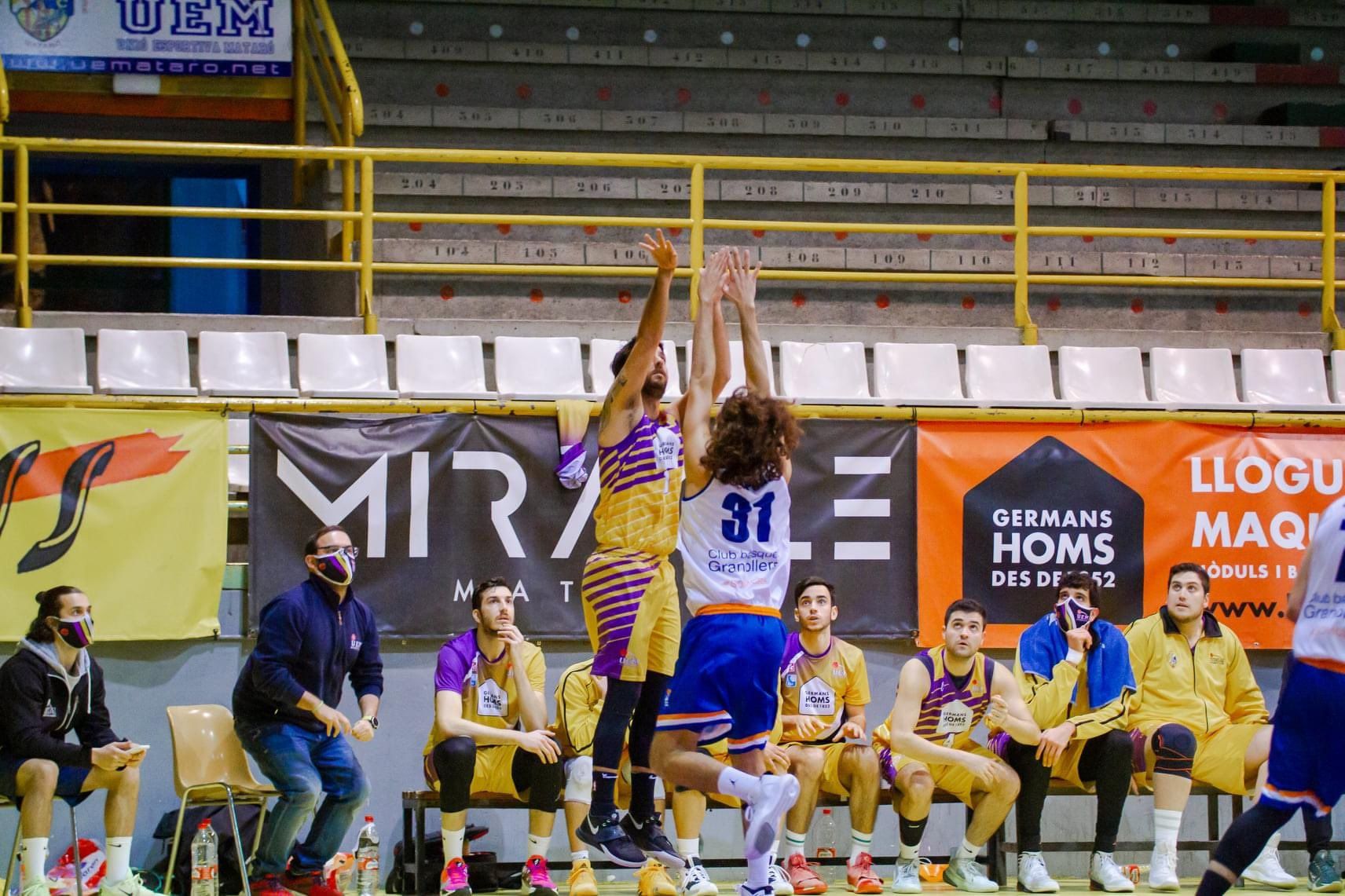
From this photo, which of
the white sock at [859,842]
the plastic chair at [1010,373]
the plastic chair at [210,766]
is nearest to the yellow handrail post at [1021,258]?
the plastic chair at [1010,373]

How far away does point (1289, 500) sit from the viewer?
9086 millimetres

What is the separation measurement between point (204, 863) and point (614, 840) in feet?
7.28

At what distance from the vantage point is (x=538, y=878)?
751cm

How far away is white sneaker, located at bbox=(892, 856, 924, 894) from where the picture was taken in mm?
7805

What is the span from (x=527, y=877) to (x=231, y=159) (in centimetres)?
832

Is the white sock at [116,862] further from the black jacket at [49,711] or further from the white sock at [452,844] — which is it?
the white sock at [452,844]

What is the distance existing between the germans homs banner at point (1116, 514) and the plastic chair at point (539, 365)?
2.04 meters

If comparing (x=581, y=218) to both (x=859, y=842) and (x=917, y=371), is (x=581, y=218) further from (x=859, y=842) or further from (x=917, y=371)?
(x=859, y=842)

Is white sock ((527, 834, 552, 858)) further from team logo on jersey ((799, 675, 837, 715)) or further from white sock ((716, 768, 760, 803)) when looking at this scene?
white sock ((716, 768, 760, 803))

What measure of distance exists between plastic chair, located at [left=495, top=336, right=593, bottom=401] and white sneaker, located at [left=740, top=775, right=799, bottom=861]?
3970 millimetres

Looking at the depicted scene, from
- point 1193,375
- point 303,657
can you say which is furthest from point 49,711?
point 1193,375

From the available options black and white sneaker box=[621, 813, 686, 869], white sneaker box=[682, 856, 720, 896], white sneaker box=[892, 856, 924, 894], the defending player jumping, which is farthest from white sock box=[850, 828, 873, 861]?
the defending player jumping

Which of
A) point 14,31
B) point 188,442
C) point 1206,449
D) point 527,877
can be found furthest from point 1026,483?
point 14,31

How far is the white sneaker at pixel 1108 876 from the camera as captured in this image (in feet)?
25.7
